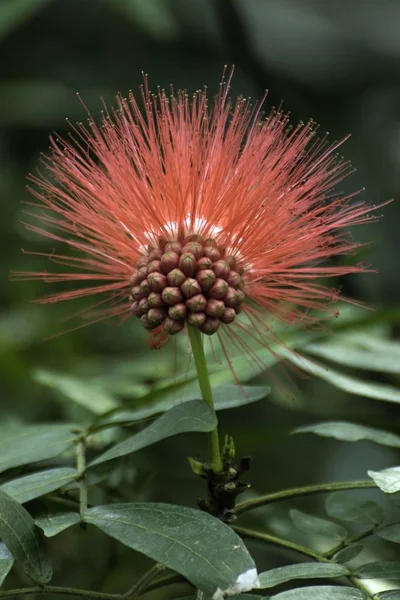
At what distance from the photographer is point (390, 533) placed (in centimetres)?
114

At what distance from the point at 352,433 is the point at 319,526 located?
154 mm

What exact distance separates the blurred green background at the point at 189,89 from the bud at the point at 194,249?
0.72 metres

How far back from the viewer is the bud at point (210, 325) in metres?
1.21

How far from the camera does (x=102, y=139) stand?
1310 mm

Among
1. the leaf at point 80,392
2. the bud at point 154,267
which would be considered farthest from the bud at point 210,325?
the leaf at point 80,392

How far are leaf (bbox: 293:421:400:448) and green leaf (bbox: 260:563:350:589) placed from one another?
0.28 metres

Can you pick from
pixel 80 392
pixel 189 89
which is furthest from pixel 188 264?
pixel 189 89

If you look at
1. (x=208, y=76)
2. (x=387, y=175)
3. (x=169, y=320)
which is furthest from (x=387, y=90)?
(x=169, y=320)

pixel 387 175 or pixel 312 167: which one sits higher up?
pixel 387 175

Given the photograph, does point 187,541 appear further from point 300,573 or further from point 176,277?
point 176,277

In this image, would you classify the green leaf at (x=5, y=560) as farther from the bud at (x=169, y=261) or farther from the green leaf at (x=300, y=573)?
the bud at (x=169, y=261)

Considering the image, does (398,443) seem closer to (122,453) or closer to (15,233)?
(122,453)

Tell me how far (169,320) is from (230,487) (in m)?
0.25

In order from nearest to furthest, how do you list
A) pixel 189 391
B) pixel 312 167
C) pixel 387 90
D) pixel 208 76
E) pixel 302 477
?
pixel 312 167
pixel 189 391
pixel 302 477
pixel 387 90
pixel 208 76
